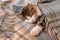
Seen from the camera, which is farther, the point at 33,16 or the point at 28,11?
the point at 28,11

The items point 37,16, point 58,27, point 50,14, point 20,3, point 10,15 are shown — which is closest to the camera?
point 58,27

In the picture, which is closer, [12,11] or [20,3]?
[12,11]

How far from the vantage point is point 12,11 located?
1.69 m

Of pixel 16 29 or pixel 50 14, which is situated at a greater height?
pixel 50 14

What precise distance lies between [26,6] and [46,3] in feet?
0.83

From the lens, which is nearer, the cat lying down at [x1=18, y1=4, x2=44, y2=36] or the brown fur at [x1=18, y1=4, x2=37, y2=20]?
the cat lying down at [x1=18, y1=4, x2=44, y2=36]

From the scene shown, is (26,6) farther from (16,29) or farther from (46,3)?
(16,29)

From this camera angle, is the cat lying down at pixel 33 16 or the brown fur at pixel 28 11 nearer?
the cat lying down at pixel 33 16

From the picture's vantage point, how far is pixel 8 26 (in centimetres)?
146

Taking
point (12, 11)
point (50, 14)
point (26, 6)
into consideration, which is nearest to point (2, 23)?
point (12, 11)

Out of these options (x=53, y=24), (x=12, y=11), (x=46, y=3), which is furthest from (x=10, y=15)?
(x=53, y=24)

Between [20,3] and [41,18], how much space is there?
0.49 metres

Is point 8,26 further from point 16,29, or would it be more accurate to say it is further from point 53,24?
point 53,24

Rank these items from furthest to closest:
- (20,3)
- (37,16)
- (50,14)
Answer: (20,3) → (37,16) → (50,14)
